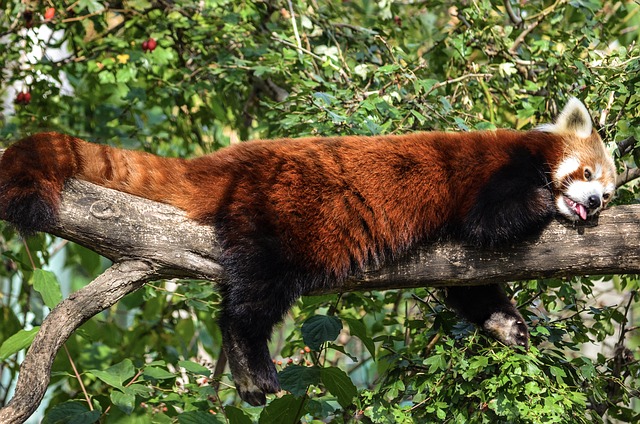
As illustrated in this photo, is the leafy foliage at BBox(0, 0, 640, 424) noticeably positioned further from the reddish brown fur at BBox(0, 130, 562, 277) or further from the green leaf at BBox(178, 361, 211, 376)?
the reddish brown fur at BBox(0, 130, 562, 277)

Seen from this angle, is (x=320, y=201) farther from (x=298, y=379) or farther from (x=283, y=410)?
(x=283, y=410)

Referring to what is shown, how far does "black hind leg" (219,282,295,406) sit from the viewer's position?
3.27 meters

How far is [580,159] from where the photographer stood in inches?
152

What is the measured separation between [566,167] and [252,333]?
1.73 meters

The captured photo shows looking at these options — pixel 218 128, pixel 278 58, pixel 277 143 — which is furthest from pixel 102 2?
pixel 277 143

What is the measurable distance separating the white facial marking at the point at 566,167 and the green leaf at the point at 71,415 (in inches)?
92.4

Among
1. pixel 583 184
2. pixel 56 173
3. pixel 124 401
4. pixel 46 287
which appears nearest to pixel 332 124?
pixel 583 184

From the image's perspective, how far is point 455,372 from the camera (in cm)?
298

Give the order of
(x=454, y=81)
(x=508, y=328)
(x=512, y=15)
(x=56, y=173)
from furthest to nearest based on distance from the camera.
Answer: (x=512, y=15) < (x=454, y=81) < (x=508, y=328) < (x=56, y=173)

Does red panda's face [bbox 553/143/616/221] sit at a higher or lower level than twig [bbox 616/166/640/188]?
higher

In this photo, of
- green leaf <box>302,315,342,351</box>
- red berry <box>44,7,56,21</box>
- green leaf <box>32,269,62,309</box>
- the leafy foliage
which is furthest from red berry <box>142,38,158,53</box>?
green leaf <box>302,315,342,351</box>

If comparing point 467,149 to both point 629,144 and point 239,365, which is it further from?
point 239,365

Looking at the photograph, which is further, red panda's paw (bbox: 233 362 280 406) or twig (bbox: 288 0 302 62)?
twig (bbox: 288 0 302 62)

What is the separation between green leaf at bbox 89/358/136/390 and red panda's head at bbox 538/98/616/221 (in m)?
2.04
